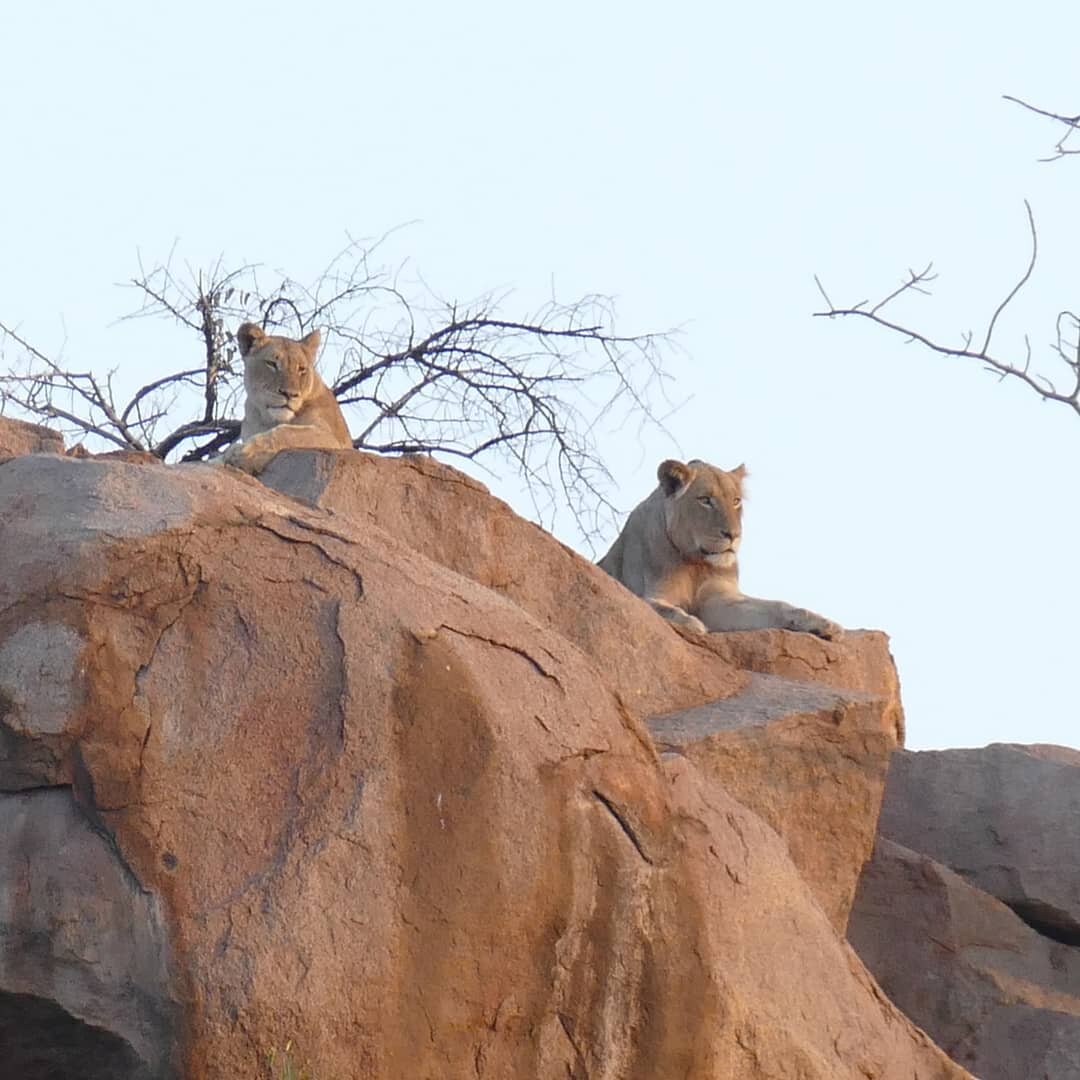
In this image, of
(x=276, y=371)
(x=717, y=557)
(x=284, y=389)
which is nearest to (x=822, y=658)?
(x=717, y=557)

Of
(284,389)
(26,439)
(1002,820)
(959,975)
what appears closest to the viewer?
(26,439)

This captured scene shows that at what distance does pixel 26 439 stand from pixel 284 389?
3.20 meters

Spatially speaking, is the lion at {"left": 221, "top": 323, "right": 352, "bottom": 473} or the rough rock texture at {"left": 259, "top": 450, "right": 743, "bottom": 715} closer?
the rough rock texture at {"left": 259, "top": 450, "right": 743, "bottom": 715}

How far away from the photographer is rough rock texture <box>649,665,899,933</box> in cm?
791

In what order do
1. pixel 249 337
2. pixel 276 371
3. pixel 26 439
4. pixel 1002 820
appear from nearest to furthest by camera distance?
pixel 26 439 < pixel 1002 820 < pixel 276 371 < pixel 249 337

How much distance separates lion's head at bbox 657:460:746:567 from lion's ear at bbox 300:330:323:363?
218cm

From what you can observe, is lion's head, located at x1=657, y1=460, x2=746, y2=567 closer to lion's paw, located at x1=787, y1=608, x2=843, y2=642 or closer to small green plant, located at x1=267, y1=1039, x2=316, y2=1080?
lion's paw, located at x1=787, y1=608, x2=843, y2=642

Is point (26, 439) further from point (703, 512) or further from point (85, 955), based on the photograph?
point (703, 512)

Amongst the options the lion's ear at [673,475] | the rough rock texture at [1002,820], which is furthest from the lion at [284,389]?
the rough rock texture at [1002,820]

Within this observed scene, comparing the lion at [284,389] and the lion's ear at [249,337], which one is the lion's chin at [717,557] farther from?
the lion's ear at [249,337]

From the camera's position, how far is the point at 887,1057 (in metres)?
6.30

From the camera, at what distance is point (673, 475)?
38.5ft

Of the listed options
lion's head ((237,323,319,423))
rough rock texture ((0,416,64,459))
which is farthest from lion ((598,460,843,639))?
rough rock texture ((0,416,64,459))

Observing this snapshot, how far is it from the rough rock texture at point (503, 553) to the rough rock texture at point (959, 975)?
1.31 meters
